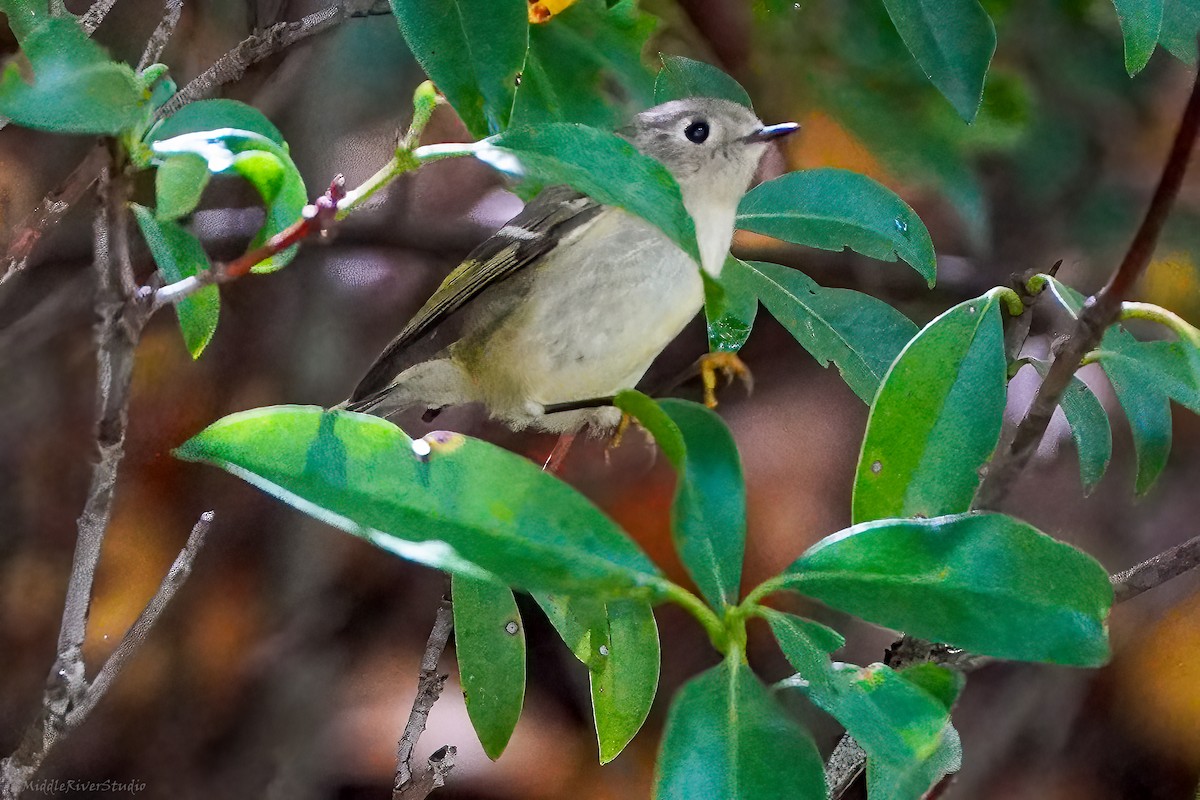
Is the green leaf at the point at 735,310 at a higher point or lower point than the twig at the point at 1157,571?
higher

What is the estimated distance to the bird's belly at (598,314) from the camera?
0.70 metres

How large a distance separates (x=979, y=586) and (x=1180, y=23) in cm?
48

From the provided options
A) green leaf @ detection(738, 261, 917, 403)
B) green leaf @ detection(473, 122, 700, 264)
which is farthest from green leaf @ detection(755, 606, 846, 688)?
green leaf @ detection(738, 261, 917, 403)

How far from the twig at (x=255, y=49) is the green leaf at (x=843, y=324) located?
1.31ft

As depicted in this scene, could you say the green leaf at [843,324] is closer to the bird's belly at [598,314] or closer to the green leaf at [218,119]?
the bird's belly at [598,314]

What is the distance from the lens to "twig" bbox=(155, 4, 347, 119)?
69 cm

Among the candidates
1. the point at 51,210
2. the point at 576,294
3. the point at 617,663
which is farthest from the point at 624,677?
the point at 51,210

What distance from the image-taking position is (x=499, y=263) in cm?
75

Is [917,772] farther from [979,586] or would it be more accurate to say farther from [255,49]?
[255,49]

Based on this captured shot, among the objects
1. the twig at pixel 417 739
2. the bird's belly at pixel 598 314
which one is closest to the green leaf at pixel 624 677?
the twig at pixel 417 739

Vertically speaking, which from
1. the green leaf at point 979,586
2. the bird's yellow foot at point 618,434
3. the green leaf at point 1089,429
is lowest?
the bird's yellow foot at point 618,434

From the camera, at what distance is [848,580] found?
0.39 meters

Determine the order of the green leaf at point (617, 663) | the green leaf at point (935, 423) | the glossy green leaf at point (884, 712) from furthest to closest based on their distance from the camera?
the green leaf at point (617, 663) → the green leaf at point (935, 423) → the glossy green leaf at point (884, 712)

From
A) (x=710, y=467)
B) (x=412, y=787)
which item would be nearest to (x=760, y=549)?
(x=412, y=787)
